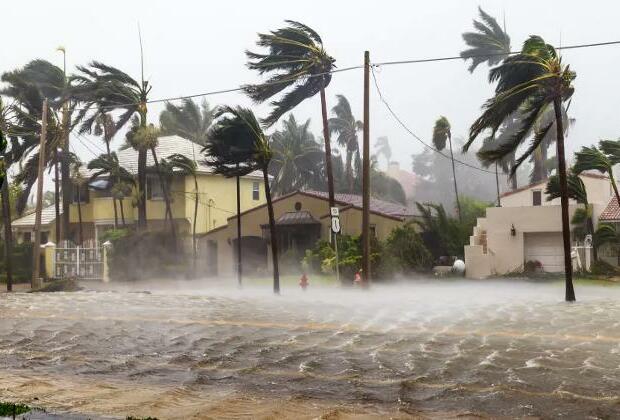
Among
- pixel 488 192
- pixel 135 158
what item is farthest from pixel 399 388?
pixel 488 192

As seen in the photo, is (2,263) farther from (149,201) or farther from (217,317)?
(217,317)

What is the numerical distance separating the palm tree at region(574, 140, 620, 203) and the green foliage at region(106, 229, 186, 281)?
20.6 metres

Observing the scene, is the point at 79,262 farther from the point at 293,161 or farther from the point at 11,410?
the point at 11,410

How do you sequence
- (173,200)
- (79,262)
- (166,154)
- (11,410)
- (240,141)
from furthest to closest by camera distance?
(166,154), (173,200), (79,262), (240,141), (11,410)

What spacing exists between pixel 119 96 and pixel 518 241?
23699mm

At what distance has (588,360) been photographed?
→ 11680 mm

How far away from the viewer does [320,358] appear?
478 inches

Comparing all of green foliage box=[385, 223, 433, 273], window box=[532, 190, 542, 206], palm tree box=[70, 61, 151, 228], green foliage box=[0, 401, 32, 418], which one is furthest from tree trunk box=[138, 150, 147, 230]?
green foliage box=[0, 401, 32, 418]

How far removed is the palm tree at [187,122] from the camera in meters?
62.5

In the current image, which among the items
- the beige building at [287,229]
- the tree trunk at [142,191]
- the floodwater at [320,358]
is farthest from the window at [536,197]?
the tree trunk at [142,191]

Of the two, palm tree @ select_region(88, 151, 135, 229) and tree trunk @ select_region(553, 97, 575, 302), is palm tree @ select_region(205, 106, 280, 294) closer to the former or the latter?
tree trunk @ select_region(553, 97, 575, 302)

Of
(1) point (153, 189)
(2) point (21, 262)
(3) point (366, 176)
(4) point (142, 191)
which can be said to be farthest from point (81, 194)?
(3) point (366, 176)

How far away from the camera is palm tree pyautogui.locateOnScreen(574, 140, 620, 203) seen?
29047 mm

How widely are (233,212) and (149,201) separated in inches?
213
